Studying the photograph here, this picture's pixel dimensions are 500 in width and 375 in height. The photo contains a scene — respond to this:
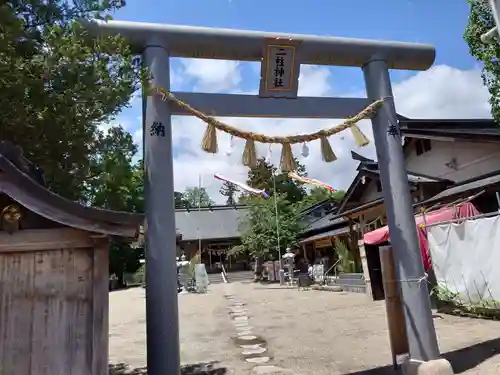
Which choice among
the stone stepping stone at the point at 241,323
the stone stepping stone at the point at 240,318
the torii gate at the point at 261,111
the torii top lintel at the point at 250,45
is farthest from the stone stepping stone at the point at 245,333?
the torii top lintel at the point at 250,45

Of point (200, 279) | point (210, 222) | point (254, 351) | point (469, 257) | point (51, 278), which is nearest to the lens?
point (51, 278)

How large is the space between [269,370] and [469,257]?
5057mm

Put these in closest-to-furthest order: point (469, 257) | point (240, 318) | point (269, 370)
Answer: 1. point (269, 370)
2. point (469, 257)
3. point (240, 318)

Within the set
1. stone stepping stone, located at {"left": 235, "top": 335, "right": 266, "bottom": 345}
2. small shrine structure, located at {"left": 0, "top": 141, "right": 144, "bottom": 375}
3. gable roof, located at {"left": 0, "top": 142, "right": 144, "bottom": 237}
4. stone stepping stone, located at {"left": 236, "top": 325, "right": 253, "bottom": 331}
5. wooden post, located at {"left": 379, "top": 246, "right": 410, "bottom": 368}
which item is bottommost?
stone stepping stone, located at {"left": 235, "top": 335, "right": 266, "bottom": 345}

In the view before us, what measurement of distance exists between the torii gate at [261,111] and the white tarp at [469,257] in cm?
312

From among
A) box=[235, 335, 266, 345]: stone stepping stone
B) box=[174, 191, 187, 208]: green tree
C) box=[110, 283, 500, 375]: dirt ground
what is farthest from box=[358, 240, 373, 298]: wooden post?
box=[174, 191, 187, 208]: green tree

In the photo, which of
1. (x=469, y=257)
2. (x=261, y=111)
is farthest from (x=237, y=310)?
(x=261, y=111)

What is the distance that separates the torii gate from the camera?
180 inches

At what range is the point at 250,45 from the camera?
559 centimetres

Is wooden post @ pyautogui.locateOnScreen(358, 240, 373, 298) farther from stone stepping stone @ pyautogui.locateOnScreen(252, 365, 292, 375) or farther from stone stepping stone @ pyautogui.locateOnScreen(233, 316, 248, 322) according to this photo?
stone stepping stone @ pyautogui.locateOnScreen(252, 365, 292, 375)

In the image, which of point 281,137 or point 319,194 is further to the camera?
point 319,194

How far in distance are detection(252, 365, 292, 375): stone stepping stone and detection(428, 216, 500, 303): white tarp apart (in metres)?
4.59

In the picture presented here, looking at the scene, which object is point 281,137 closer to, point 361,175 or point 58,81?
point 58,81

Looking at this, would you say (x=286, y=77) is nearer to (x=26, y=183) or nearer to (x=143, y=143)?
(x=143, y=143)
